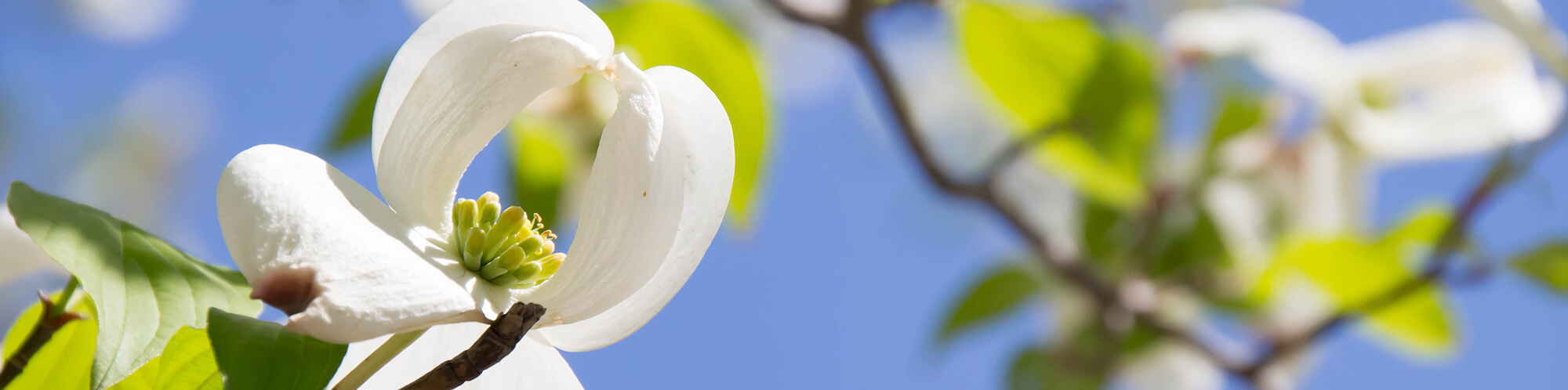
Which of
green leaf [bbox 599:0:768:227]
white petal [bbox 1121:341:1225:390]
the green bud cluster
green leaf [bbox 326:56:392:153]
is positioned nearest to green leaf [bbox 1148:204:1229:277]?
white petal [bbox 1121:341:1225:390]

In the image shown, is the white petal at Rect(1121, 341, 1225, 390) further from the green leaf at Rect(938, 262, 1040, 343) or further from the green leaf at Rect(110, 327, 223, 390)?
the green leaf at Rect(110, 327, 223, 390)

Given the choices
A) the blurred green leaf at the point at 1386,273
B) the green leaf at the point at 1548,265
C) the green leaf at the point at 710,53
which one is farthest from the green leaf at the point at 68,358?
the green leaf at the point at 1548,265

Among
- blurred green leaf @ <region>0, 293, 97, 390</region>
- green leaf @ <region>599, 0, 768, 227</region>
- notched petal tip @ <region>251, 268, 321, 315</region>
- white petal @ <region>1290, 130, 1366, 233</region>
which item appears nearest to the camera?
notched petal tip @ <region>251, 268, 321, 315</region>

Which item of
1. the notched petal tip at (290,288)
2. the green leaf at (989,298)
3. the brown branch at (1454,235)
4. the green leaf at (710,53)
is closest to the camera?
the notched petal tip at (290,288)

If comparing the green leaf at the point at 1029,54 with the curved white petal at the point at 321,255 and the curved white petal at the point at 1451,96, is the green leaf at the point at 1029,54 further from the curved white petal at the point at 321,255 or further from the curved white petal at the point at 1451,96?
the curved white petal at the point at 321,255

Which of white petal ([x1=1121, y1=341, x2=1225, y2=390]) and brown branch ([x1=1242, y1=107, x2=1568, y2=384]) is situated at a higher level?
brown branch ([x1=1242, y1=107, x2=1568, y2=384])

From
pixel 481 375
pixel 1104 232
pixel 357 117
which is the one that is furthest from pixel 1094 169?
pixel 481 375
